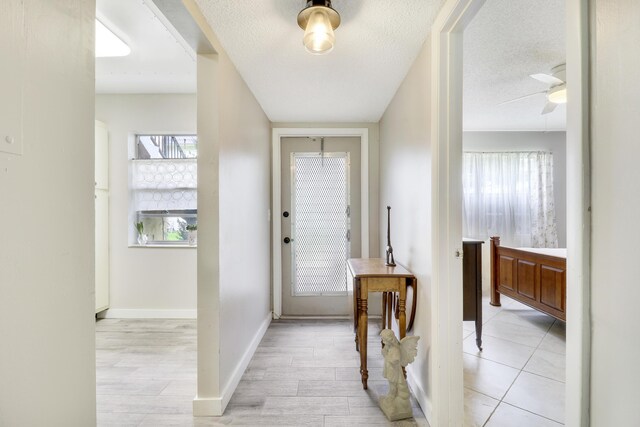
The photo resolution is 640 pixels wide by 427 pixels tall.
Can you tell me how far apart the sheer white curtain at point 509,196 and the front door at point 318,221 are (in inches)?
80.3

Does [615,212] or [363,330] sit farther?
[363,330]

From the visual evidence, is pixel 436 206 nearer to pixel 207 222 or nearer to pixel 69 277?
pixel 207 222

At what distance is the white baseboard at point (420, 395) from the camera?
1695 mm

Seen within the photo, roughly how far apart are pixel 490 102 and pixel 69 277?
377cm

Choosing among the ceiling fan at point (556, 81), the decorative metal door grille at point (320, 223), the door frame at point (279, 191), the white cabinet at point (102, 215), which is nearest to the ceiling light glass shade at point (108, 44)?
the white cabinet at point (102, 215)

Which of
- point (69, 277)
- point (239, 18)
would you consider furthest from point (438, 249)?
point (239, 18)

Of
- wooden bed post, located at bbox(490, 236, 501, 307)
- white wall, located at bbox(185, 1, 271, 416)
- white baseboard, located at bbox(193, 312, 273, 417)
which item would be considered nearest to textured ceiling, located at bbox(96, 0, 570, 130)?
white wall, located at bbox(185, 1, 271, 416)

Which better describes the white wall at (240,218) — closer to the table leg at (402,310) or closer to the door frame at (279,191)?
A: the door frame at (279,191)

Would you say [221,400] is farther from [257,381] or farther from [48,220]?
[48,220]

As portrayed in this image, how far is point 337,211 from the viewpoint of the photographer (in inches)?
138

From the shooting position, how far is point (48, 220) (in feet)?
2.31

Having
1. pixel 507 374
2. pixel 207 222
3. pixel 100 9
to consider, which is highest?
pixel 100 9

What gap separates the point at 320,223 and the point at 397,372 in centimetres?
199

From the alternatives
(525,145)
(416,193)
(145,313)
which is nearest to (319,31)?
(416,193)
